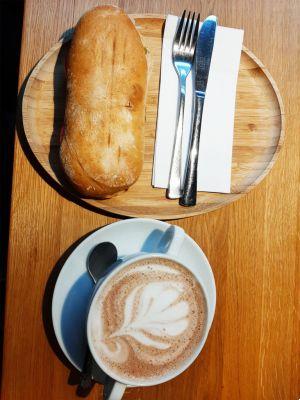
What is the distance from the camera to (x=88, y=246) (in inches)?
29.4

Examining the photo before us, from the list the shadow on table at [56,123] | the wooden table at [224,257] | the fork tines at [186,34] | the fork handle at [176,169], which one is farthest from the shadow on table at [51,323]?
the fork tines at [186,34]

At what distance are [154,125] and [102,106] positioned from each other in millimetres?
137

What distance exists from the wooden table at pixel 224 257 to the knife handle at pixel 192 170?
55 mm

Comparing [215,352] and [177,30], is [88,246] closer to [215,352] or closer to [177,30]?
[215,352]

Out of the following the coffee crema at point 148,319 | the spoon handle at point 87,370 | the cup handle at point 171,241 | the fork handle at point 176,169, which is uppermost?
the fork handle at point 176,169

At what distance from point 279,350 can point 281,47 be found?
66 cm

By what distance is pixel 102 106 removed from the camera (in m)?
0.74

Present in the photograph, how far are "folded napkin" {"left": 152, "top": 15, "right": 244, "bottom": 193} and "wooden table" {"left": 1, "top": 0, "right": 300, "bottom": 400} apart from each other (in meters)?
0.06

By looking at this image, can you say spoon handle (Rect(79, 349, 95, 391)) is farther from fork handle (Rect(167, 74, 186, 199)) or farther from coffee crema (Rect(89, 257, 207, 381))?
fork handle (Rect(167, 74, 186, 199))

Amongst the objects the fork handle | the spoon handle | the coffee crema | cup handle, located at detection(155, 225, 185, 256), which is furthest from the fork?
the spoon handle

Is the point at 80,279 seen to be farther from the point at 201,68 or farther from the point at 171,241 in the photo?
the point at 201,68

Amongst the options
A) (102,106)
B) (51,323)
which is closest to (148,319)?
(51,323)

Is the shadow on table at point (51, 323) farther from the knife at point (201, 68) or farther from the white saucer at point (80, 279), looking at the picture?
the knife at point (201, 68)

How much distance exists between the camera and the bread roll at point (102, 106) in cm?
73
